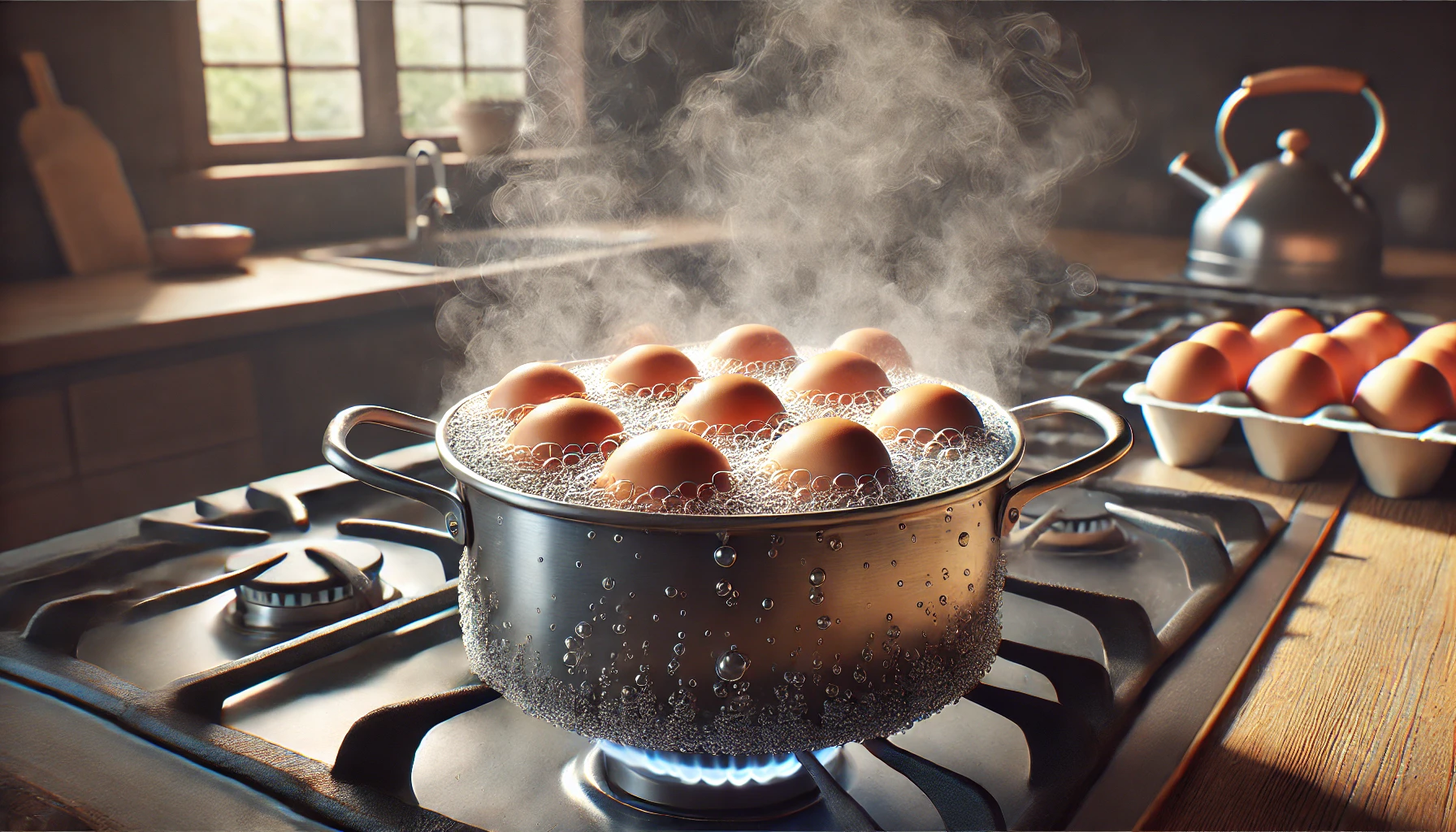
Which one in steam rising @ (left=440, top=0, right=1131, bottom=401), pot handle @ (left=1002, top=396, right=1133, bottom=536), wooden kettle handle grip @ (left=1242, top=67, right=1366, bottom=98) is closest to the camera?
pot handle @ (left=1002, top=396, right=1133, bottom=536)

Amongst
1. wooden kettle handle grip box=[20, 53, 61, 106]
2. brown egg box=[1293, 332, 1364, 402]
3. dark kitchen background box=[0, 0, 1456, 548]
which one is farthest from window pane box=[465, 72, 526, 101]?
brown egg box=[1293, 332, 1364, 402]

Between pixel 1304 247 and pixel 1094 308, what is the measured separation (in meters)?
0.33

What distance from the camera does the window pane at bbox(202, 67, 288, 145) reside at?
2.56 meters

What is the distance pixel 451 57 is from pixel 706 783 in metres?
3.03

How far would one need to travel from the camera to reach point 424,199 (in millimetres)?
2637

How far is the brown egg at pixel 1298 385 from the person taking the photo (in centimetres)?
93

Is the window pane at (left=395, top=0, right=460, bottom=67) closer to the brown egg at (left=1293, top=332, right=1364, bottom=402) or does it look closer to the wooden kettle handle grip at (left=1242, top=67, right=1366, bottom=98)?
the wooden kettle handle grip at (left=1242, top=67, right=1366, bottom=98)

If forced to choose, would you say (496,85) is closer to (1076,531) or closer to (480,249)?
(480,249)

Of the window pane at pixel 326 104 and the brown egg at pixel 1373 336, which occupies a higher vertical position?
the window pane at pixel 326 104

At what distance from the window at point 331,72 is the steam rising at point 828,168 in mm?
293

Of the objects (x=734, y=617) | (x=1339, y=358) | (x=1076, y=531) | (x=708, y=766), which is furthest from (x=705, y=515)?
(x=1339, y=358)

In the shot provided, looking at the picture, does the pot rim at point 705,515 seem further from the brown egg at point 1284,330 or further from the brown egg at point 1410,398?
the brown egg at point 1284,330

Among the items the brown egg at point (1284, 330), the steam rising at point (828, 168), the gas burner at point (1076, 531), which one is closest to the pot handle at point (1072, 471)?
the gas burner at point (1076, 531)

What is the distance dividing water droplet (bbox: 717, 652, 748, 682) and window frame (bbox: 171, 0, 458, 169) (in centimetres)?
247
